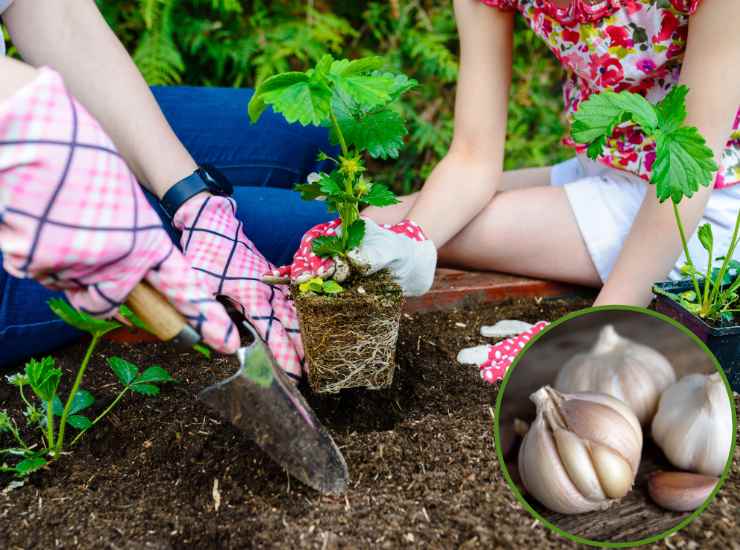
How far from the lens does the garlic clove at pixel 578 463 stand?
0.88 metres

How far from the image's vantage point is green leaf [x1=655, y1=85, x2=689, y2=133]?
1.00 metres

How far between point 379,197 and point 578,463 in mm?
482

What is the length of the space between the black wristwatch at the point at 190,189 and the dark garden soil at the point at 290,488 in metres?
0.33

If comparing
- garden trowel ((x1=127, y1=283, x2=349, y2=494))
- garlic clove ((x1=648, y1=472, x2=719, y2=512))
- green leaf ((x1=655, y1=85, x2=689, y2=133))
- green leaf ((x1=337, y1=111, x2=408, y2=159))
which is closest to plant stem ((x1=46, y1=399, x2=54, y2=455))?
garden trowel ((x1=127, y1=283, x2=349, y2=494))

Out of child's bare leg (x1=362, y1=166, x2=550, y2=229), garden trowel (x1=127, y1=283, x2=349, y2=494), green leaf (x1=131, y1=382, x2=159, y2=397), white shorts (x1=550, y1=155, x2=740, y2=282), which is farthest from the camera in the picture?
child's bare leg (x1=362, y1=166, x2=550, y2=229)

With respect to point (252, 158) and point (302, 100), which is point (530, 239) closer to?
point (252, 158)

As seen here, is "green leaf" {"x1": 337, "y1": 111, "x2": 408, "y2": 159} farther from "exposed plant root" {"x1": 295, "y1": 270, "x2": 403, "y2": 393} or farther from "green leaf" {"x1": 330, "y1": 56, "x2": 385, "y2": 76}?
"exposed plant root" {"x1": 295, "y1": 270, "x2": 403, "y2": 393}

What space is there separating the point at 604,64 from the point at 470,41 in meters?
0.30

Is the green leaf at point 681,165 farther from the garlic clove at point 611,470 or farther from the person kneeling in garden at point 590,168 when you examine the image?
the garlic clove at point 611,470

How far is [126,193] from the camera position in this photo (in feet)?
2.62

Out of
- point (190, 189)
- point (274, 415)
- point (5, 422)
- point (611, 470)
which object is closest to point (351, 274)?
point (274, 415)

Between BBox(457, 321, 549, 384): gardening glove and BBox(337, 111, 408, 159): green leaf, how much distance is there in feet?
1.47

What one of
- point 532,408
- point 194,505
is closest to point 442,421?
point 532,408

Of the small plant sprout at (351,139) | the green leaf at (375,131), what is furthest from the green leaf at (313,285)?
the green leaf at (375,131)
